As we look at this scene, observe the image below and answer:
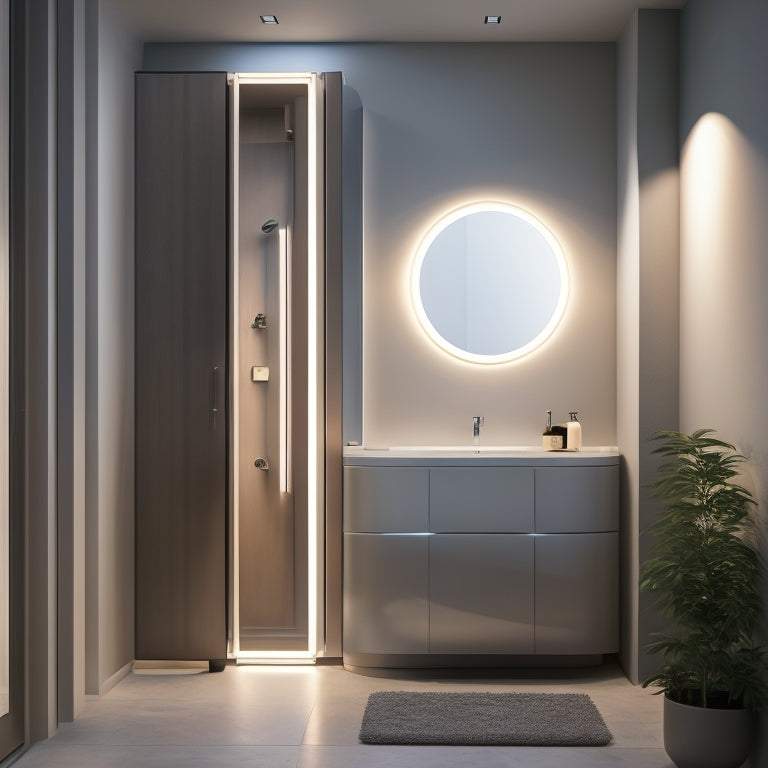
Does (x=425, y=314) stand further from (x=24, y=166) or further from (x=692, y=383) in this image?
(x=24, y=166)

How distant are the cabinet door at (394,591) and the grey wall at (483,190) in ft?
2.00

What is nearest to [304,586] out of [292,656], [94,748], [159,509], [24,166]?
[292,656]

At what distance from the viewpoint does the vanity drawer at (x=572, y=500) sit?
3730 millimetres

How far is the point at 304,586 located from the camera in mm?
3930

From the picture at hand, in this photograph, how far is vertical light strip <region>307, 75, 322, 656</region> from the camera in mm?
3852

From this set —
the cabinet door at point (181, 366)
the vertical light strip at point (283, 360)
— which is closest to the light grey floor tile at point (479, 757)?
the cabinet door at point (181, 366)

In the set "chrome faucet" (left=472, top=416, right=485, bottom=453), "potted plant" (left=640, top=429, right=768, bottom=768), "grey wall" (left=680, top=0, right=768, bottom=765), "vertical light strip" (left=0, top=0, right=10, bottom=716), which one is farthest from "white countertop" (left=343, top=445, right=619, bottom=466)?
"vertical light strip" (left=0, top=0, right=10, bottom=716)

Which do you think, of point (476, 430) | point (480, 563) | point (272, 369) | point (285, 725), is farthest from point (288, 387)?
point (285, 725)

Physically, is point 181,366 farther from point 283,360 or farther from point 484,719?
point 484,719

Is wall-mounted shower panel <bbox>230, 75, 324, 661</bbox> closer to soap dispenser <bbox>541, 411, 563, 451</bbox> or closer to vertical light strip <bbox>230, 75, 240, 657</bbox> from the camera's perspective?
vertical light strip <bbox>230, 75, 240, 657</bbox>

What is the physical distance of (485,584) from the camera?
3.72 m

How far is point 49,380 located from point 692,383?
2391 mm

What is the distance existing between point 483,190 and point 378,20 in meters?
0.86

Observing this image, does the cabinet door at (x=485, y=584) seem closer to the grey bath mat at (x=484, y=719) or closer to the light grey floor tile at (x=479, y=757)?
the grey bath mat at (x=484, y=719)
